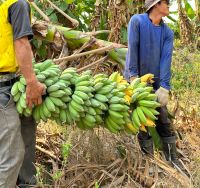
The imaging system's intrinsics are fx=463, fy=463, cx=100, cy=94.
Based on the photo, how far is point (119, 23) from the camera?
5.60m

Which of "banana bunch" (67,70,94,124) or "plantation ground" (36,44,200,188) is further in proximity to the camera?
"plantation ground" (36,44,200,188)

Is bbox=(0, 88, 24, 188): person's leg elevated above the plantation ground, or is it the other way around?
bbox=(0, 88, 24, 188): person's leg

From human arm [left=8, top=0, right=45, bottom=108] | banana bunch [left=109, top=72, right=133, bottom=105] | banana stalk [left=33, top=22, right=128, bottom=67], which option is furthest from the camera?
banana stalk [left=33, top=22, right=128, bottom=67]

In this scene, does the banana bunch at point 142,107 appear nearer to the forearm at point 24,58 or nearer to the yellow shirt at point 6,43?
the forearm at point 24,58

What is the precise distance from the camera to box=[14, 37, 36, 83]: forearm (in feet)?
9.03

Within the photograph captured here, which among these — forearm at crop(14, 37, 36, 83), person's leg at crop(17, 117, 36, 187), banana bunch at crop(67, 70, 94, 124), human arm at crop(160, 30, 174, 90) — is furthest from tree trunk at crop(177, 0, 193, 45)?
forearm at crop(14, 37, 36, 83)

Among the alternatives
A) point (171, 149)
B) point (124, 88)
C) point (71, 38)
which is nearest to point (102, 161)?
point (171, 149)

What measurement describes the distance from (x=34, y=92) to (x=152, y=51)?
4.36 feet

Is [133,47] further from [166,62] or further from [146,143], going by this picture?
[146,143]

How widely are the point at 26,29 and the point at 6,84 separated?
1.39ft

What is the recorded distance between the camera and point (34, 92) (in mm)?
2812

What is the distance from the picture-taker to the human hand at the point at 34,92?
280 cm

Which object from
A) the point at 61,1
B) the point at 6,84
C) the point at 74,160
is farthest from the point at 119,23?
the point at 6,84

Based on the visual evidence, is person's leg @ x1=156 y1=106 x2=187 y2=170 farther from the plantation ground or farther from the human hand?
the human hand
